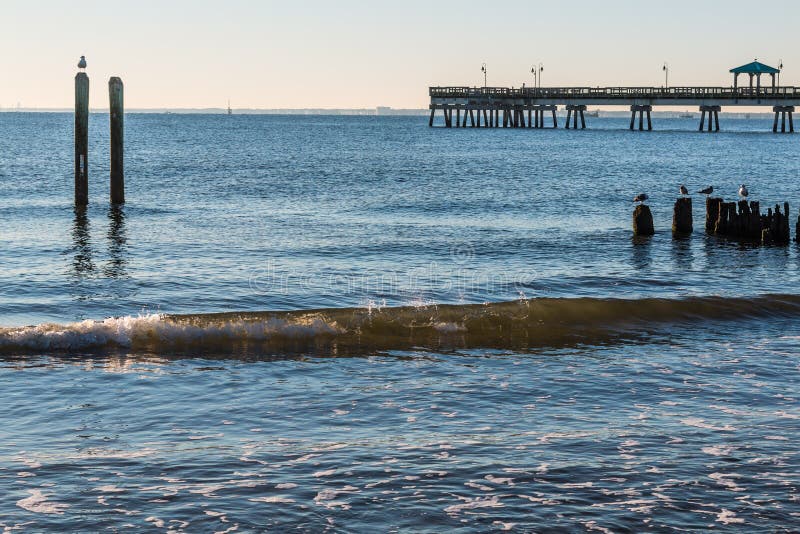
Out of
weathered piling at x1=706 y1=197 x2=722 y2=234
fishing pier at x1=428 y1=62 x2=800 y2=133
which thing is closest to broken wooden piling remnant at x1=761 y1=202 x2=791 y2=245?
weathered piling at x1=706 y1=197 x2=722 y2=234

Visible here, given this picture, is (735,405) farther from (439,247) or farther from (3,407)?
(439,247)

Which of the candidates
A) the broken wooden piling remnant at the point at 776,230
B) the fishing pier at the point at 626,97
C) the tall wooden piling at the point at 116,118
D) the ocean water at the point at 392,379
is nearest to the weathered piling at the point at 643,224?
the ocean water at the point at 392,379

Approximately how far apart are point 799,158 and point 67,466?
272 ft

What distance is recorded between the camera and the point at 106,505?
Result: 884cm

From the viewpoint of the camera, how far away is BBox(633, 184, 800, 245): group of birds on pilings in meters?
29.7

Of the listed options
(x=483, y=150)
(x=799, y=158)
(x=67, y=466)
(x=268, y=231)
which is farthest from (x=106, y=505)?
(x=483, y=150)

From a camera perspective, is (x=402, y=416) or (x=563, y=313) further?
(x=563, y=313)

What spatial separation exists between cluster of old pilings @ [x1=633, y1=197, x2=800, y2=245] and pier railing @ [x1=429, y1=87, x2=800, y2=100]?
298 ft

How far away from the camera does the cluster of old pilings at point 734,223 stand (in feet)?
97.5

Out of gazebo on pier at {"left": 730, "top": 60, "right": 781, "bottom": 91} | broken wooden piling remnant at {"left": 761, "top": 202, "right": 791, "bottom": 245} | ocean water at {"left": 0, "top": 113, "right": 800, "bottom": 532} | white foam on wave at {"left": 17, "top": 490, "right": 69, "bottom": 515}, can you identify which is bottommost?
white foam on wave at {"left": 17, "top": 490, "right": 69, "bottom": 515}

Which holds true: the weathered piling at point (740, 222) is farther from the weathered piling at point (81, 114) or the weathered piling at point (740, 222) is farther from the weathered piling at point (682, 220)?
the weathered piling at point (81, 114)

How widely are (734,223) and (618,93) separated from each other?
101 m

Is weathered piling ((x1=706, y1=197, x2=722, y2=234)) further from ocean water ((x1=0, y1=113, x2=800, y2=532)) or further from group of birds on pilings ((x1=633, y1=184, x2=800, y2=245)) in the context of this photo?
ocean water ((x1=0, y1=113, x2=800, y2=532))

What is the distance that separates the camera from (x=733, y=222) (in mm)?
31438
